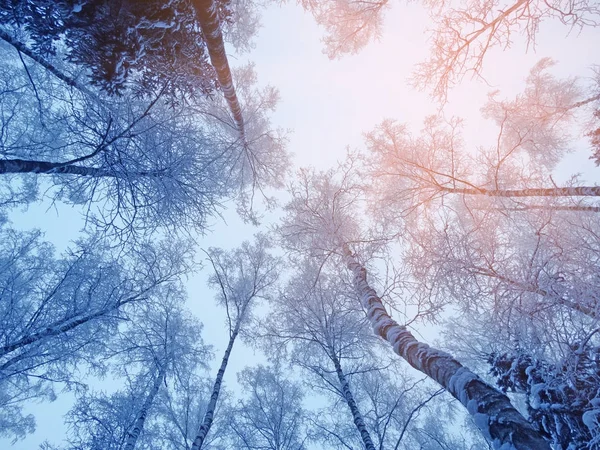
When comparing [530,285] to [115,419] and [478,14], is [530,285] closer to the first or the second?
[478,14]

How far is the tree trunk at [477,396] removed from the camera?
1622 mm

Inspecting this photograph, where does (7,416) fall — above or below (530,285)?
below

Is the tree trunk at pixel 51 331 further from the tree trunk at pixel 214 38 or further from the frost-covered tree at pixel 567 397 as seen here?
the frost-covered tree at pixel 567 397

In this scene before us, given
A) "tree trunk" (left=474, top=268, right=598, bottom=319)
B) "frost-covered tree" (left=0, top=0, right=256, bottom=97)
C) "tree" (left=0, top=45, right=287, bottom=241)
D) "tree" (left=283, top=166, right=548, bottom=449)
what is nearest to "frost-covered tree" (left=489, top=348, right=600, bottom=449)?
"tree trunk" (left=474, top=268, right=598, bottom=319)

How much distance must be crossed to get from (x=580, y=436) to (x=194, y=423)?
1255 centimetres

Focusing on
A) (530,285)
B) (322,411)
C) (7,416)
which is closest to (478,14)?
(530,285)

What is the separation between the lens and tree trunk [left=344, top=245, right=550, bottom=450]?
1622 millimetres

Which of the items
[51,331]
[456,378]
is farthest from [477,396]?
[51,331]

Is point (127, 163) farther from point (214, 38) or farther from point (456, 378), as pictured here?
point (456, 378)

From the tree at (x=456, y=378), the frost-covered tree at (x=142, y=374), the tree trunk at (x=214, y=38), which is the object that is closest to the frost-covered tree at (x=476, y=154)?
the tree at (x=456, y=378)

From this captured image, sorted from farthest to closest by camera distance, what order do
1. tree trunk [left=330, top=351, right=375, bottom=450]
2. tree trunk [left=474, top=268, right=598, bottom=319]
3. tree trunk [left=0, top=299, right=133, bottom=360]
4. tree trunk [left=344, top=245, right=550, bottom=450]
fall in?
tree trunk [left=330, top=351, right=375, bottom=450]
tree trunk [left=0, top=299, right=133, bottom=360]
tree trunk [left=474, top=268, right=598, bottom=319]
tree trunk [left=344, top=245, right=550, bottom=450]

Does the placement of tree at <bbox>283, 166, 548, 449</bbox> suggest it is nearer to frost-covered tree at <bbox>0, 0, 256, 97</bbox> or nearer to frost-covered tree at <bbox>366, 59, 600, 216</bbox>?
frost-covered tree at <bbox>366, 59, 600, 216</bbox>

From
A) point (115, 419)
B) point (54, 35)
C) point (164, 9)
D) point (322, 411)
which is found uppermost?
point (164, 9)

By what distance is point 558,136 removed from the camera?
6.58m
